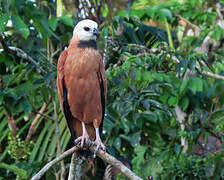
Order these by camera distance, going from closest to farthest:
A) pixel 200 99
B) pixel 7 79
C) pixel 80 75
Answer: pixel 80 75, pixel 7 79, pixel 200 99

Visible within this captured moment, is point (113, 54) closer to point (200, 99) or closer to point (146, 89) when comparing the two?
point (146, 89)

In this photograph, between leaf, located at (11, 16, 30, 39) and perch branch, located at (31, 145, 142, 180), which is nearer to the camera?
perch branch, located at (31, 145, 142, 180)

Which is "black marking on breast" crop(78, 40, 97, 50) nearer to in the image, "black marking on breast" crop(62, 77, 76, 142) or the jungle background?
the jungle background

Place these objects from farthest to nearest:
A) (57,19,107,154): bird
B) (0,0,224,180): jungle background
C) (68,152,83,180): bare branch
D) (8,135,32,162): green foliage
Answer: (8,135,32,162): green foliage < (0,0,224,180): jungle background < (57,19,107,154): bird < (68,152,83,180): bare branch

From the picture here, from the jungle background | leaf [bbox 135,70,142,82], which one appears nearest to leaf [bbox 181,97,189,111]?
the jungle background

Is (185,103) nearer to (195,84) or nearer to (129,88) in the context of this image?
(195,84)

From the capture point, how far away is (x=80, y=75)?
10.0ft

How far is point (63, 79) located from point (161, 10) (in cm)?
195

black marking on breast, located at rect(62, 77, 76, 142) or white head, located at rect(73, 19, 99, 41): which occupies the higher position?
white head, located at rect(73, 19, 99, 41)

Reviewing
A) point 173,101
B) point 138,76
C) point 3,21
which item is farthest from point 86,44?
point 173,101

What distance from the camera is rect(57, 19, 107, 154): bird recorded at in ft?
10.1

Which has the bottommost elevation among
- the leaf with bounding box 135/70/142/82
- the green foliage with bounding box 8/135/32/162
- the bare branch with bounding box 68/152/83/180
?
the green foliage with bounding box 8/135/32/162

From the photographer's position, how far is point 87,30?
125 inches

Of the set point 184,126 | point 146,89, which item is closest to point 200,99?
point 184,126
